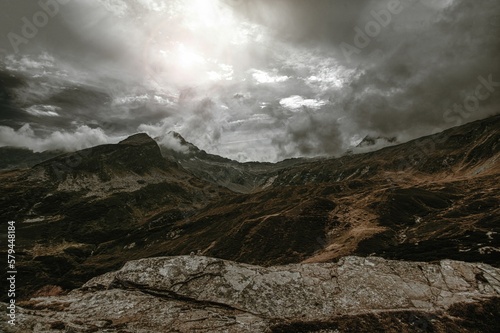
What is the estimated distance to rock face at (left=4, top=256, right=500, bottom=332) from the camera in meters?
14.5

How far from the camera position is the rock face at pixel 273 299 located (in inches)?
571

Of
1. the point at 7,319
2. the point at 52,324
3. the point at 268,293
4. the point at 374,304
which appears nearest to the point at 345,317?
the point at 374,304

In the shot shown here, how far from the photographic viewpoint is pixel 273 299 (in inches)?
655

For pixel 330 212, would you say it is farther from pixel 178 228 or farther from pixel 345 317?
pixel 345 317

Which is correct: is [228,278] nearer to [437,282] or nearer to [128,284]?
[128,284]

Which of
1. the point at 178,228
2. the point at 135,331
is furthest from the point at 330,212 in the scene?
the point at 135,331

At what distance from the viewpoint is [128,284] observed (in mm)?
18203

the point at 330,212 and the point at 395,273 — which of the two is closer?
the point at 395,273

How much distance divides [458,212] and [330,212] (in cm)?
4674

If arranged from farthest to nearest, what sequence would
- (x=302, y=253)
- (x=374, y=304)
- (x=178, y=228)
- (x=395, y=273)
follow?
(x=178, y=228) → (x=302, y=253) → (x=395, y=273) → (x=374, y=304)

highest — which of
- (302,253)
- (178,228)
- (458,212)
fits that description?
(178,228)

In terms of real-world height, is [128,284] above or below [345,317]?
above

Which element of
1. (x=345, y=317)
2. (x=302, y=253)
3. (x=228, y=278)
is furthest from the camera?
(x=302, y=253)

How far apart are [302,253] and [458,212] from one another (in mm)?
67594
